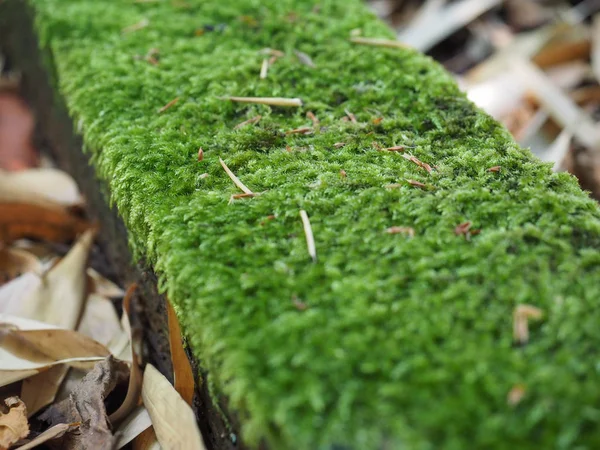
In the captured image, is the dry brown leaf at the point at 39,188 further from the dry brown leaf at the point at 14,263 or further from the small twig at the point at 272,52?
the small twig at the point at 272,52

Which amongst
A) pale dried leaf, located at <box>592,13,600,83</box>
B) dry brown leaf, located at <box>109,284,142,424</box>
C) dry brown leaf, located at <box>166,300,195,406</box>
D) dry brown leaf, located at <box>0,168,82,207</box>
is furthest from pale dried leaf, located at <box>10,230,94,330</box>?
pale dried leaf, located at <box>592,13,600,83</box>

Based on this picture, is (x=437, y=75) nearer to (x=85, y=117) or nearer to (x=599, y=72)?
(x=85, y=117)

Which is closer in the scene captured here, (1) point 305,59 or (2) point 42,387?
(2) point 42,387

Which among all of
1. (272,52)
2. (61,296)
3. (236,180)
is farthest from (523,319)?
(61,296)

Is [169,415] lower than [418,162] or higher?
lower

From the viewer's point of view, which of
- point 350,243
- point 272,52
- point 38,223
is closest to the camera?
point 350,243

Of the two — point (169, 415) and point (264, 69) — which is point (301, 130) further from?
point (169, 415)

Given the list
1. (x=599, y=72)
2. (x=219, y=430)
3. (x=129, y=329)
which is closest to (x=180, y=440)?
(x=219, y=430)

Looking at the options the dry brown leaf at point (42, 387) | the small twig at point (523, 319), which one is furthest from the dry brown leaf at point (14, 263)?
the small twig at point (523, 319)

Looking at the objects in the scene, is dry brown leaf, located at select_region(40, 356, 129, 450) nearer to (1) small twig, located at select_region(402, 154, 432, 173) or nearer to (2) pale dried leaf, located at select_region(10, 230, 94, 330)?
(2) pale dried leaf, located at select_region(10, 230, 94, 330)
